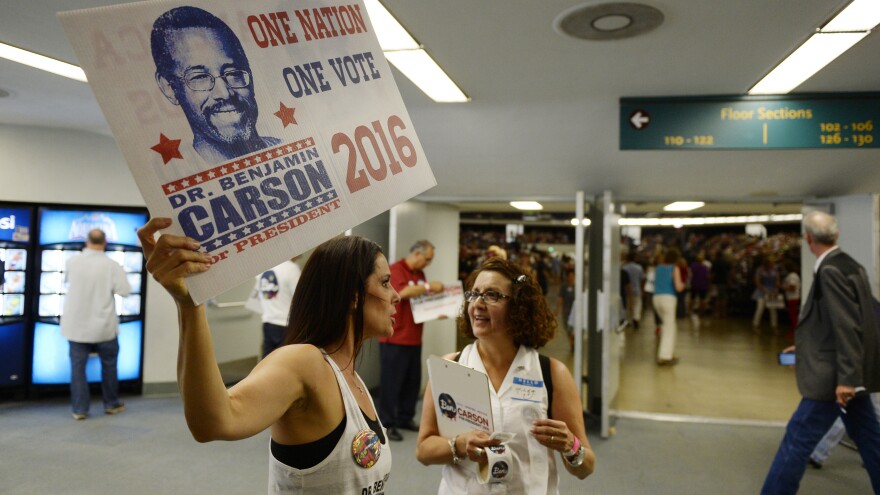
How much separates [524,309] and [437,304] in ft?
10.0

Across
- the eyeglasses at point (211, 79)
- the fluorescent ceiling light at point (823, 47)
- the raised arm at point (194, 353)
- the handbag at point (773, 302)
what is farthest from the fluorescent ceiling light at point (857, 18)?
the handbag at point (773, 302)

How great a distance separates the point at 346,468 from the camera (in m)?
1.17

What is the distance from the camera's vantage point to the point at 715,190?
5.46 metres

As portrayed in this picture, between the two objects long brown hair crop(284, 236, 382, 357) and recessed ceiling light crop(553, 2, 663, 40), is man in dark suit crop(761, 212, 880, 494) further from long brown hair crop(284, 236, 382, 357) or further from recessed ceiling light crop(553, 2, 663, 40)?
long brown hair crop(284, 236, 382, 357)

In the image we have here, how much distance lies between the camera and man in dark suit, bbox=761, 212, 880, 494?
2.95m

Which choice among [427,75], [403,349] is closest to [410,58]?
[427,75]

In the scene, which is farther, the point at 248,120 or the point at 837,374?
the point at 837,374

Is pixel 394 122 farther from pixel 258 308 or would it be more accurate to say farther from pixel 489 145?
pixel 258 308

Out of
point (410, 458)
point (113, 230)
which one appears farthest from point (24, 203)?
point (410, 458)

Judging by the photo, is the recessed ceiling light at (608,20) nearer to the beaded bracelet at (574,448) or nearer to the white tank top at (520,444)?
the white tank top at (520,444)

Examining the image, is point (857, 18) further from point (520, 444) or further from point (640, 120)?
point (520, 444)

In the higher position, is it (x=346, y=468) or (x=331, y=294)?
(x=331, y=294)

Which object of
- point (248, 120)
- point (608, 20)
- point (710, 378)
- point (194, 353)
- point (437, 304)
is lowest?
point (710, 378)

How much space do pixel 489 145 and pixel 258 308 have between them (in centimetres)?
280
